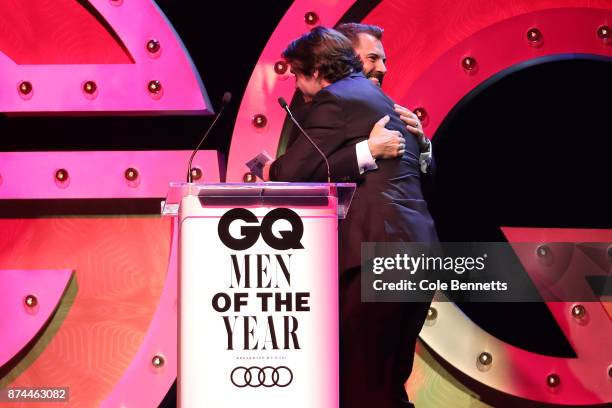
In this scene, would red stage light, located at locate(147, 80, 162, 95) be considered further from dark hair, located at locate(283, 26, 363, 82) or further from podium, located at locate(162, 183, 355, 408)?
podium, located at locate(162, 183, 355, 408)

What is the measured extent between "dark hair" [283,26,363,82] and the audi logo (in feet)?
4.55

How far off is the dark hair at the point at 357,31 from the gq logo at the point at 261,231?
1.44 metres

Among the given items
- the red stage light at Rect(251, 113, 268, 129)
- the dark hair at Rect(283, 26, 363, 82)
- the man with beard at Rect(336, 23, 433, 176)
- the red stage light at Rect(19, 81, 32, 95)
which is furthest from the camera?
the red stage light at Rect(19, 81, 32, 95)

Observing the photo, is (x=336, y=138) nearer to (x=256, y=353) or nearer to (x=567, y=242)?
(x=256, y=353)

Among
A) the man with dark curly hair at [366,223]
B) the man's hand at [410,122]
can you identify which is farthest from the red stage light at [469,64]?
the man with dark curly hair at [366,223]

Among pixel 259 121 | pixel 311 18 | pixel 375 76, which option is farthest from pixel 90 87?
pixel 375 76

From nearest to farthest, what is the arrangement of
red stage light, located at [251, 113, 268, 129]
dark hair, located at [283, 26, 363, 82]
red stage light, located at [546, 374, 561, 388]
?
dark hair, located at [283, 26, 363, 82]
red stage light, located at [546, 374, 561, 388]
red stage light, located at [251, 113, 268, 129]

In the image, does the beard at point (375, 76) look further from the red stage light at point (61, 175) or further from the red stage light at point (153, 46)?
the red stage light at point (61, 175)

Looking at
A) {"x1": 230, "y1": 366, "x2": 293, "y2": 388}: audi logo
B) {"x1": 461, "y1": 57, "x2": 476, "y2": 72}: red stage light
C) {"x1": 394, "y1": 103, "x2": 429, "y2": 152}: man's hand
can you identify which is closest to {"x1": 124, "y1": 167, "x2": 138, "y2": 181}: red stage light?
{"x1": 394, "y1": 103, "x2": 429, "y2": 152}: man's hand

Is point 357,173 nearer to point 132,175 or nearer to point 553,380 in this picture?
point 132,175

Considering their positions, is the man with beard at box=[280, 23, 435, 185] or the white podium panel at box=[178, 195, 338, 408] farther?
the man with beard at box=[280, 23, 435, 185]

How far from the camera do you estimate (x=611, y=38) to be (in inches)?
153

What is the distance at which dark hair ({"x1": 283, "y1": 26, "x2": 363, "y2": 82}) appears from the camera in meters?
3.29

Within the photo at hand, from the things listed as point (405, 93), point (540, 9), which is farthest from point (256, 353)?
point (540, 9)
